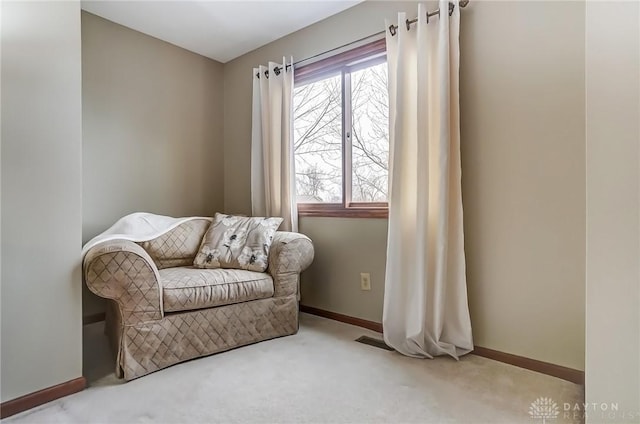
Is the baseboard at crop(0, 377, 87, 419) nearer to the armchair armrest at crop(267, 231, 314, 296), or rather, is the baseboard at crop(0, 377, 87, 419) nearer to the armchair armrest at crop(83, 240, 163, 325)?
the armchair armrest at crop(83, 240, 163, 325)

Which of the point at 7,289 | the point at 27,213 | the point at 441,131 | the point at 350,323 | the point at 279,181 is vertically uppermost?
the point at 441,131

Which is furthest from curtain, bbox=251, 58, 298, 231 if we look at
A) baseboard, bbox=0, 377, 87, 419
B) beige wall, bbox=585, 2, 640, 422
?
beige wall, bbox=585, 2, 640, 422

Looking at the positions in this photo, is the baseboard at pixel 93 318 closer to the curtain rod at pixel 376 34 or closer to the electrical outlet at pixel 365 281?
the electrical outlet at pixel 365 281

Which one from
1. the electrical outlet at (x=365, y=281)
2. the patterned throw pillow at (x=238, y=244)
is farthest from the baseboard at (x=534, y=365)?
the patterned throw pillow at (x=238, y=244)

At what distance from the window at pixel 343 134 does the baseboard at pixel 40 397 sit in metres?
1.83

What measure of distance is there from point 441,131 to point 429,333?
120 cm

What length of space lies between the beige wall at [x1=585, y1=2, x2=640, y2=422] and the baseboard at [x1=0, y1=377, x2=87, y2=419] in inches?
82.9

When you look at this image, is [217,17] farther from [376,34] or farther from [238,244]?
[238,244]

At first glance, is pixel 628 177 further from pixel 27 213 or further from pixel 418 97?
pixel 27 213

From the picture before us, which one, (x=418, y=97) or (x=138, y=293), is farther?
(x=418, y=97)

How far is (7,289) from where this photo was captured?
1.46 m

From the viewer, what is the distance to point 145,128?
3004 millimetres

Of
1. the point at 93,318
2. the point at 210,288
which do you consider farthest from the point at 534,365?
the point at 93,318

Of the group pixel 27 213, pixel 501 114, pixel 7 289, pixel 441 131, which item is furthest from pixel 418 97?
pixel 7 289
